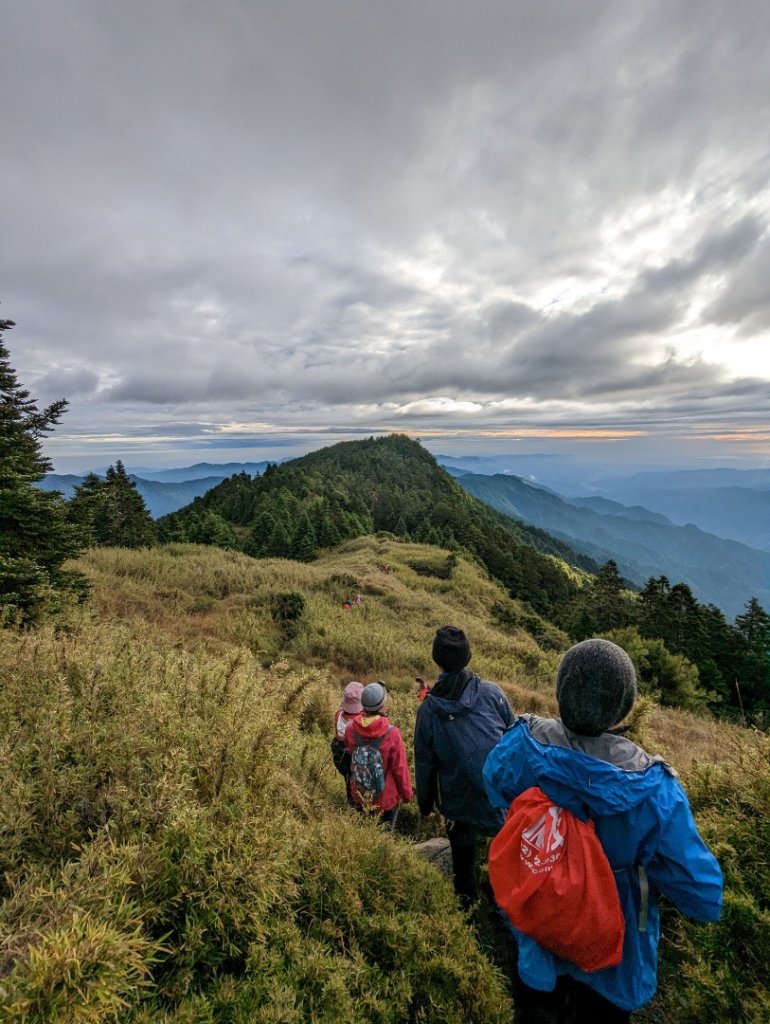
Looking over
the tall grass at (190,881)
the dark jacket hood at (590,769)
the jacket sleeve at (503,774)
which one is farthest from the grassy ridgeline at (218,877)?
the dark jacket hood at (590,769)

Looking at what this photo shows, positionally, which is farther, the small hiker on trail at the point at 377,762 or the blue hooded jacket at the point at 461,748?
the small hiker on trail at the point at 377,762

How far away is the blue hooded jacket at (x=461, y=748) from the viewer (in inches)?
137

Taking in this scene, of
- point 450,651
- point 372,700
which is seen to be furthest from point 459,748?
point 372,700

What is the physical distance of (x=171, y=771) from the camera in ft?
8.91

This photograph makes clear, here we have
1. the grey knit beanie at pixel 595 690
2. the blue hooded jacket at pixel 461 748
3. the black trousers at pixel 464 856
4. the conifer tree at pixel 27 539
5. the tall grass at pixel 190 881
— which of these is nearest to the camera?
the tall grass at pixel 190 881

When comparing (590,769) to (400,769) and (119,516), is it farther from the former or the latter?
(119,516)

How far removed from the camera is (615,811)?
6.44 ft

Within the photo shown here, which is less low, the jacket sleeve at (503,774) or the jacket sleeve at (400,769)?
the jacket sleeve at (503,774)

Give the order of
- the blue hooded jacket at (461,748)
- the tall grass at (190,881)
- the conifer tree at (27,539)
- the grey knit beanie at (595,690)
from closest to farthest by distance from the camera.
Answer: the tall grass at (190,881)
the grey knit beanie at (595,690)
the blue hooded jacket at (461,748)
the conifer tree at (27,539)

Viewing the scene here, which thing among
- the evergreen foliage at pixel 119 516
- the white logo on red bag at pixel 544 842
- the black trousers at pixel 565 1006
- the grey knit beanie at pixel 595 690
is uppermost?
the grey knit beanie at pixel 595 690

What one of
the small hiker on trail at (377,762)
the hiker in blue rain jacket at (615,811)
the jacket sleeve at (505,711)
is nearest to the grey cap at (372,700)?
the small hiker on trail at (377,762)

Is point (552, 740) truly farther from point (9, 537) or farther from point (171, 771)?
point (9, 537)

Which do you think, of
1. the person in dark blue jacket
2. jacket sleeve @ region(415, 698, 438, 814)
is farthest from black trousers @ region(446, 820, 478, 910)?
jacket sleeve @ region(415, 698, 438, 814)

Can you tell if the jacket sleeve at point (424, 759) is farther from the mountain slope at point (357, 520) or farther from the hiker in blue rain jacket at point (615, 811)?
the mountain slope at point (357, 520)
